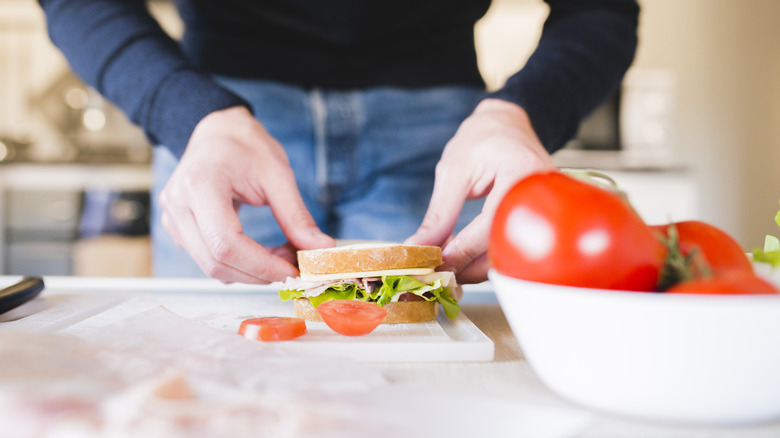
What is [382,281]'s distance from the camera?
3.19 ft

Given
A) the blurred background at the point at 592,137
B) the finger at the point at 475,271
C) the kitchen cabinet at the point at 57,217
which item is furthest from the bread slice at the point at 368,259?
the kitchen cabinet at the point at 57,217

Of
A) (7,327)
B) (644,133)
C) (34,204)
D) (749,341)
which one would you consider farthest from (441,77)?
(34,204)

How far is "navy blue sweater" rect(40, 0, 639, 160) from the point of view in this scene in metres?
1.25

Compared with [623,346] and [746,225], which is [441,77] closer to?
[623,346]

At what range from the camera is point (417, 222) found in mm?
1535

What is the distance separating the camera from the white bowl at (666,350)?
0.42m

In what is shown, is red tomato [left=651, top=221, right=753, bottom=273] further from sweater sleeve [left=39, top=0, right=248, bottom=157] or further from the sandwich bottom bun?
sweater sleeve [left=39, top=0, right=248, bottom=157]

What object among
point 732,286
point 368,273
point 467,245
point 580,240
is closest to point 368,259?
point 368,273

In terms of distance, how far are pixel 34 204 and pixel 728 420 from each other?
4.39 meters

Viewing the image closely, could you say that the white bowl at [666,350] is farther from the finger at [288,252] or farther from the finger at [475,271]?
the finger at [288,252]

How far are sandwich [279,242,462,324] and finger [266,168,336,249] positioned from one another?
0.07 metres

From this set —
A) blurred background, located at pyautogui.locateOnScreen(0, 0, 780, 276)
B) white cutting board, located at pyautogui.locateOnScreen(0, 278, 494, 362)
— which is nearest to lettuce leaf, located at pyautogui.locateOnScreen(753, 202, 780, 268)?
white cutting board, located at pyautogui.locateOnScreen(0, 278, 494, 362)

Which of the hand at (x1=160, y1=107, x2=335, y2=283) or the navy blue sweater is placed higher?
the navy blue sweater

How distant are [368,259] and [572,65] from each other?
743mm
